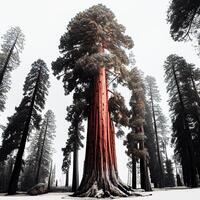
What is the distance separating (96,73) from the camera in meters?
10.7

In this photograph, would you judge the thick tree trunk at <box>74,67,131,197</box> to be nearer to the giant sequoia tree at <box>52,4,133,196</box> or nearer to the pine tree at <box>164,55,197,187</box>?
the giant sequoia tree at <box>52,4,133,196</box>

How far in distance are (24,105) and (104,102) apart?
14.2 m

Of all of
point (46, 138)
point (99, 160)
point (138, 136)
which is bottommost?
point (99, 160)

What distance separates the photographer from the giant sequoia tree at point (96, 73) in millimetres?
8375

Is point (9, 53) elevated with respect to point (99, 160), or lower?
elevated

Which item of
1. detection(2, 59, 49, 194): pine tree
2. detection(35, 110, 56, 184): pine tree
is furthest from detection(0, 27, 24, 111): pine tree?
detection(35, 110, 56, 184): pine tree

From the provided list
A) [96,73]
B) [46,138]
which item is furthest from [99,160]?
[46,138]

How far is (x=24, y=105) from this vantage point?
21.7 m

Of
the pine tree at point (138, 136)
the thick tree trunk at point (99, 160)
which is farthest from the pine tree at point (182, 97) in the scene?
the thick tree trunk at point (99, 160)

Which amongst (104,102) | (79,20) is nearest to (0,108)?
(79,20)

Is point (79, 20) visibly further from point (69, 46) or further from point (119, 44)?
point (119, 44)

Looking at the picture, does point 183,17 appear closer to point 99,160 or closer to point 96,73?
point 96,73

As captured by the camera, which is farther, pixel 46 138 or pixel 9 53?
pixel 46 138

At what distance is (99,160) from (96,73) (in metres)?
4.62
